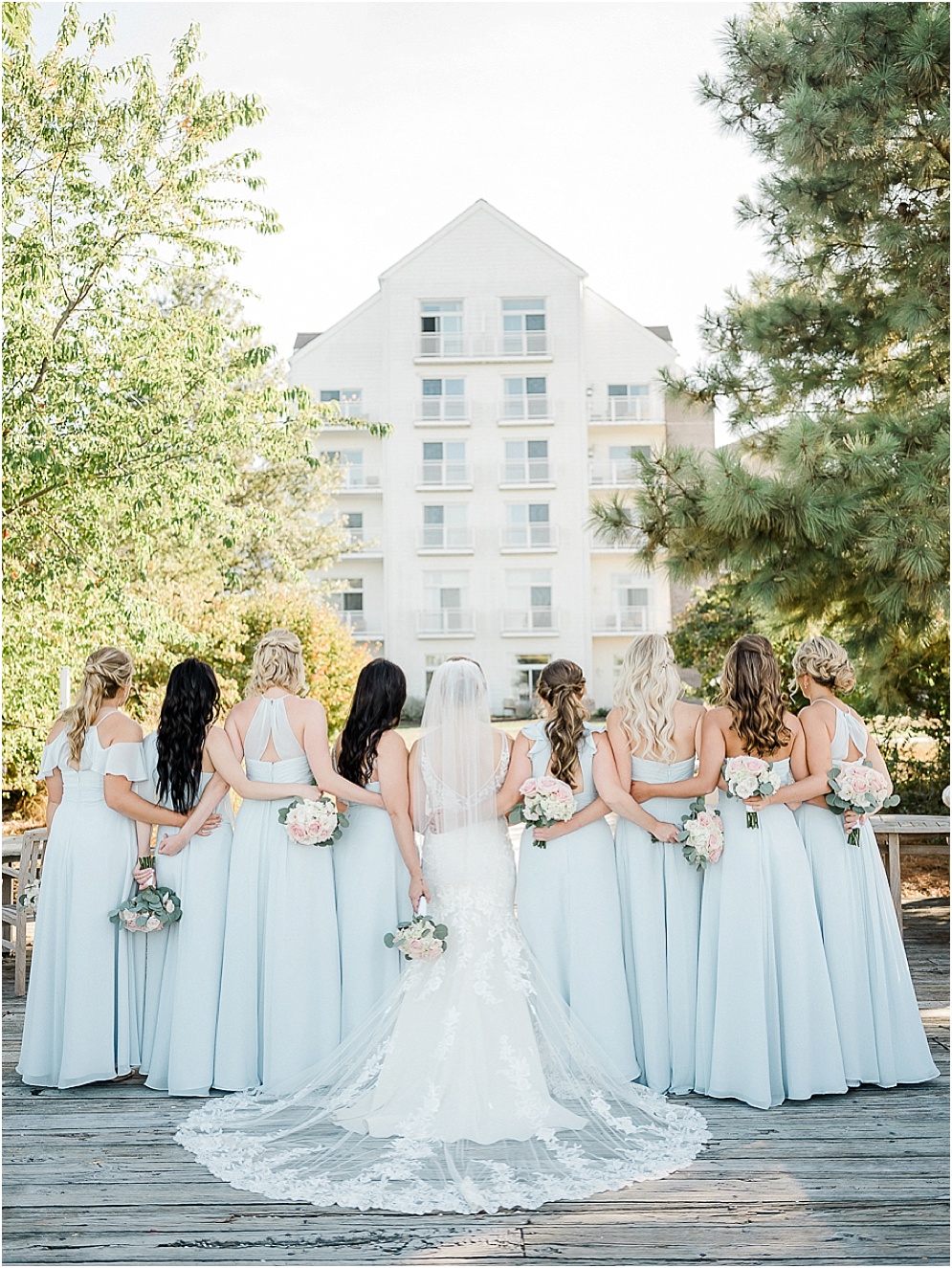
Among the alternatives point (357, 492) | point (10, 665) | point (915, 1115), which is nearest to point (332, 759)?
point (915, 1115)

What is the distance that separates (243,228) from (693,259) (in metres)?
15.1

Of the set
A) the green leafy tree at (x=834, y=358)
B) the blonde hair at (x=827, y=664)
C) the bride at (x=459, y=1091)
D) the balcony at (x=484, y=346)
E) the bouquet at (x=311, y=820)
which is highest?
the balcony at (x=484, y=346)

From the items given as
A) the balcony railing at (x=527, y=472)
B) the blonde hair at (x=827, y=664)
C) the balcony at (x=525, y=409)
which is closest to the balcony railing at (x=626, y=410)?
the balcony at (x=525, y=409)

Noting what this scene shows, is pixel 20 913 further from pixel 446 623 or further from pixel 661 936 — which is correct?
pixel 446 623

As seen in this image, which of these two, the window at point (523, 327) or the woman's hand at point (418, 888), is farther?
the window at point (523, 327)

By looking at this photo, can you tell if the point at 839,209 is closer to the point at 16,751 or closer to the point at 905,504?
the point at 905,504

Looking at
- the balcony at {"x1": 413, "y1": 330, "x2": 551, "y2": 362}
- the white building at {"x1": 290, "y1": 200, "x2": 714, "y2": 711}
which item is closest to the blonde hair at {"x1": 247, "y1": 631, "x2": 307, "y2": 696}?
the white building at {"x1": 290, "y1": 200, "x2": 714, "y2": 711}

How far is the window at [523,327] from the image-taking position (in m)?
33.2

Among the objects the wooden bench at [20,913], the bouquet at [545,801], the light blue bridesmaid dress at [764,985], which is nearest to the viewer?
the light blue bridesmaid dress at [764,985]

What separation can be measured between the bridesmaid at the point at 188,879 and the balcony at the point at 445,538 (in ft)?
92.1

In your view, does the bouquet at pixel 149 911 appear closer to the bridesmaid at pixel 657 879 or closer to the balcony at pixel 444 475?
the bridesmaid at pixel 657 879

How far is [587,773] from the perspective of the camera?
209 inches

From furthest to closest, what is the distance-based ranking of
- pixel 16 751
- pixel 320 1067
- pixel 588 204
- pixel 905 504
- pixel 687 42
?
pixel 588 204, pixel 16 751, pixel 687 42, pixel 905 504, pixel 320 1067

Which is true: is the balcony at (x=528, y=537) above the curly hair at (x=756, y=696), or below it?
above
